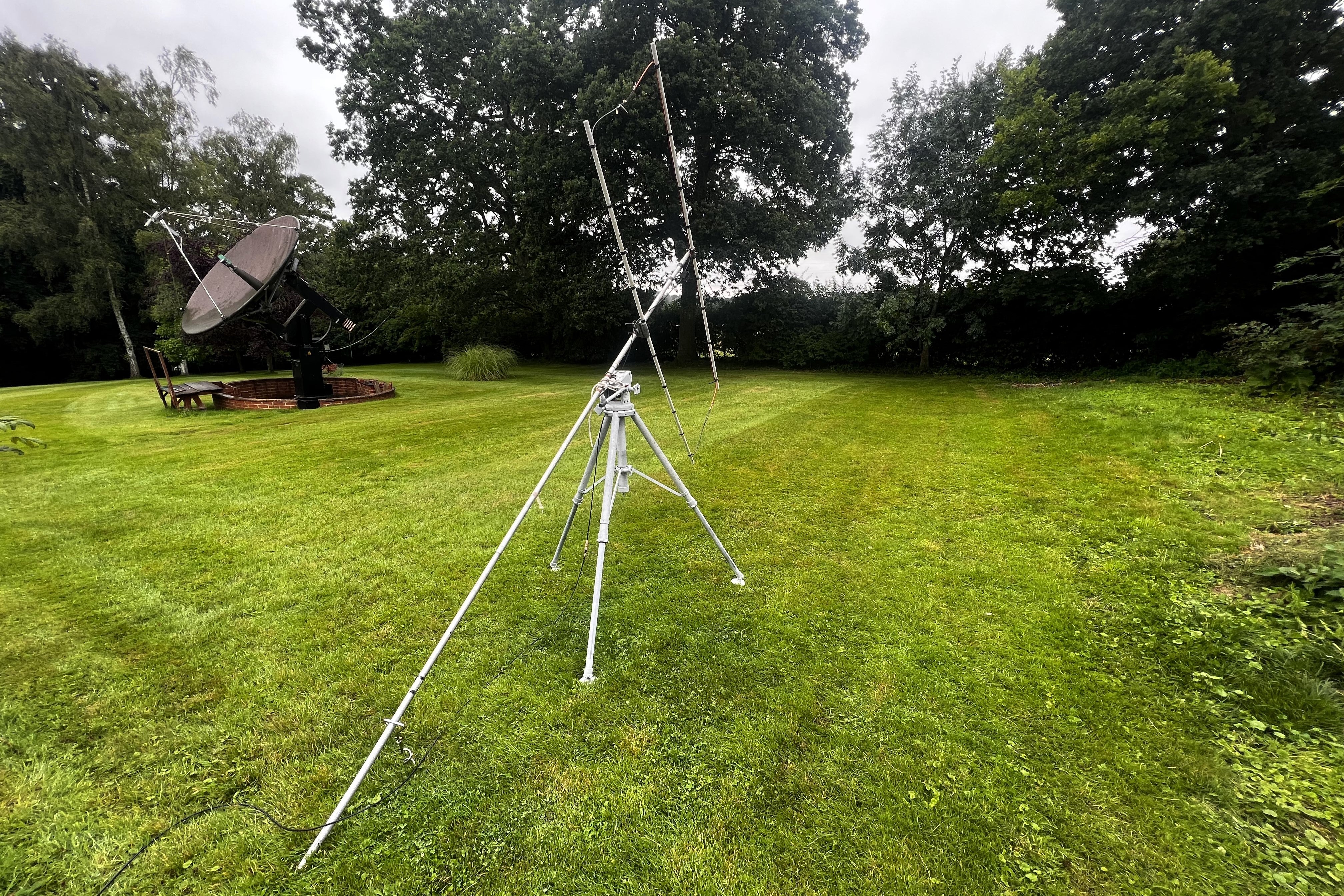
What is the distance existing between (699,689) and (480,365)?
1661cm

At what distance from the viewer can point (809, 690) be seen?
8.71 ft

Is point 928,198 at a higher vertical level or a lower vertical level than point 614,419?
higher

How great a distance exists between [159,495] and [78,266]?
2617cm

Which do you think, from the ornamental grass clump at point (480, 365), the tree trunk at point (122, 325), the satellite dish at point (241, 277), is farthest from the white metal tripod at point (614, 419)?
the tree trunk at point (122, 325)

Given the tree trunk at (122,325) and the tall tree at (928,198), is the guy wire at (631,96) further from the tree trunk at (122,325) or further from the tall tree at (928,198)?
the tree trunk at (122,325)

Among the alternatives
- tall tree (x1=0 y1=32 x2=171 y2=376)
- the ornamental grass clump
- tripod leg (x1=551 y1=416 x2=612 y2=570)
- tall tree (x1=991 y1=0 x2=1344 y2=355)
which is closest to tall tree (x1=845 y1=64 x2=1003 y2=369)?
tall tree (x1=991 y1=0 x2=1344 y2=355)

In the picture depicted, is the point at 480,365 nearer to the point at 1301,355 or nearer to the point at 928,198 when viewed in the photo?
the point at 928,198

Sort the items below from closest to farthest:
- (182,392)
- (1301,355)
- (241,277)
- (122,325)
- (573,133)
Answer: (1301,355) → (241,277) → (182,392) → (573,133) → (122,325)

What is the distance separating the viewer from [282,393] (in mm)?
14039

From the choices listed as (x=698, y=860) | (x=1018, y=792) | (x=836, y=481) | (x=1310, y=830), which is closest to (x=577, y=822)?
(x=698, y=860)

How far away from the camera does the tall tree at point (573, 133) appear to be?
14.7 meters

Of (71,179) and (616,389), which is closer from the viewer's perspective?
(616,389)

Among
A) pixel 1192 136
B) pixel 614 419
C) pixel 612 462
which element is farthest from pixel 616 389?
pixel 1192 136

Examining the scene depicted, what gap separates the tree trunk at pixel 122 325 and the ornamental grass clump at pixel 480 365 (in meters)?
15.1
